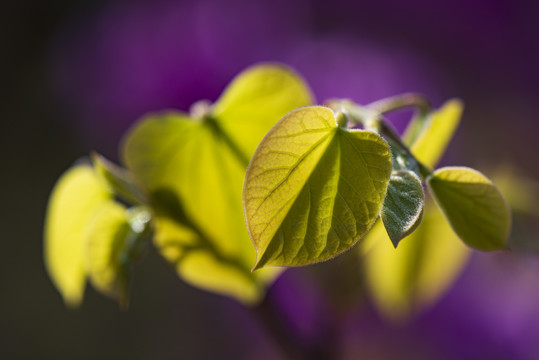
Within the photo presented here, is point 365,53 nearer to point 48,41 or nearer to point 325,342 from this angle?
point 48,41

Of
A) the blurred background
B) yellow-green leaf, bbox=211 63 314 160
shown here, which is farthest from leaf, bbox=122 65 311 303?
the blurred background

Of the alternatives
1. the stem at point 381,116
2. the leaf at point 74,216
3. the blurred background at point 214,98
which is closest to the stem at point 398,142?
the stem at point 381,116

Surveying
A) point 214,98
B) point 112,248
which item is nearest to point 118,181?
point 112,248

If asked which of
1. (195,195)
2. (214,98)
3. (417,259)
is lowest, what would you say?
(214,98)

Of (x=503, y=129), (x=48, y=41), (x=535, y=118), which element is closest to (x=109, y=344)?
(x=48, y=41)

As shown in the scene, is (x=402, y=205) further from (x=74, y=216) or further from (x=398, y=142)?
(x=74, y=216)

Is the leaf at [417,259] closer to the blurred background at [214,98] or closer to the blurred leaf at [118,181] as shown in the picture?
the blurred leaf at [118,181]
